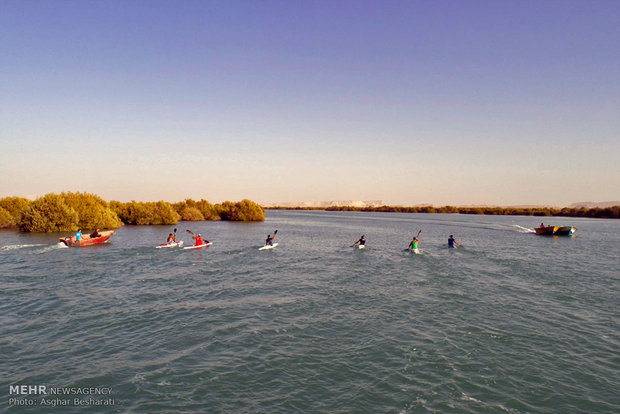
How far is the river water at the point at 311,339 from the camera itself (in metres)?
10.1

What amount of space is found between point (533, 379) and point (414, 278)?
1501cm

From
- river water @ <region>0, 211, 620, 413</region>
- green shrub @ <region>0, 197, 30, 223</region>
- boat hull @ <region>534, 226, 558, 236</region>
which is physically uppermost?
green shrub @ <region>0, 197, 30, 223</region>

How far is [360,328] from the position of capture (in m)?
15.5

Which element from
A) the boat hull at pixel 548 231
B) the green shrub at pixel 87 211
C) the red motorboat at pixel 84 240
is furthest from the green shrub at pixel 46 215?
the boat hull at pixel 548 231

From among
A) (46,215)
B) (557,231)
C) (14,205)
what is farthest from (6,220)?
Result: (557,231)

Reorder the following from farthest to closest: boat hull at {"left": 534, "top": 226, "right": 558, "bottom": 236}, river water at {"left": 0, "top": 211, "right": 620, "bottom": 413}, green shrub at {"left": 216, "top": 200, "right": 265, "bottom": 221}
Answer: green shrub at {"left": 216, "top": 200, "right": 265, "bottom": 221} → boat hull at {"left": 534, "top": 226, "right": 558, "bottom": 236} → river water at {"left": 0, "top": 211, "right": 620, "bottom": 413}

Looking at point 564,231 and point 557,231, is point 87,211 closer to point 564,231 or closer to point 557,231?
point 557,231

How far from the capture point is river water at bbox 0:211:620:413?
10055mm

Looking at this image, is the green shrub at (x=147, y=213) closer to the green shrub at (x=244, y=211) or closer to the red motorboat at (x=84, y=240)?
the green shrub at (x=244, y=211)

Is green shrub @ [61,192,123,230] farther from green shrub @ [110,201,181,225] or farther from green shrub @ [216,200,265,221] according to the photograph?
green shrub @ [216,200,265,221]

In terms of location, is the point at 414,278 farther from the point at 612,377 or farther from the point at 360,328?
the point at 612,377

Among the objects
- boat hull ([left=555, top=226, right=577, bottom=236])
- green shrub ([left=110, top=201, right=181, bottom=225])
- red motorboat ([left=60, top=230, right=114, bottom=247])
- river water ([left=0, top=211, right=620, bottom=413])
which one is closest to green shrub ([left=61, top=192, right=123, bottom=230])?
green shrub ([left=110, top=201, right=181, bottom=225])

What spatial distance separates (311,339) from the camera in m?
14.2

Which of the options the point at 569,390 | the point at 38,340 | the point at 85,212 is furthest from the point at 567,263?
the point at 85,212
